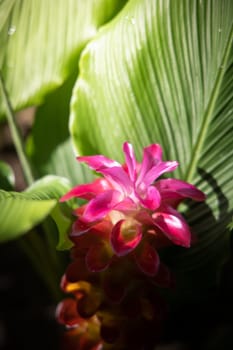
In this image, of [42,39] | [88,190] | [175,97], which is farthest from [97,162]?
[42,39]

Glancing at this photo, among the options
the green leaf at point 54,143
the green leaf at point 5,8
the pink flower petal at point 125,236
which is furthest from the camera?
the green leaf at point 54,143

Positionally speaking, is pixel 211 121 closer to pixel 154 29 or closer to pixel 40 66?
pixel 154 29

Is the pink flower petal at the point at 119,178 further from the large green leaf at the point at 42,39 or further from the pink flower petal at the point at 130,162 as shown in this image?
the large green leaf at the point at 42,39

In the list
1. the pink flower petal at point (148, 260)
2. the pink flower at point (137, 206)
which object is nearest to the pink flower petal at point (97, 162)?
the pink flower at point (137, 206)

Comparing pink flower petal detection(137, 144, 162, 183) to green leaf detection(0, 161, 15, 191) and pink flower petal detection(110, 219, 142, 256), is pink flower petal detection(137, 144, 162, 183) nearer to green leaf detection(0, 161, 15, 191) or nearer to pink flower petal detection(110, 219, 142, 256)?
pink flower petal detection(110, 219, 142, 256)

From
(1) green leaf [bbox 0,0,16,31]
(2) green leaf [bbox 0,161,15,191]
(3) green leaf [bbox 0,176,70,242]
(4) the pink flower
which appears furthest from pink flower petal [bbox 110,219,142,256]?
(1) green leaf [bbox 0,0,16,31]

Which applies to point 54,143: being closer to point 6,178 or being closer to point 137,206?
point 6,178
